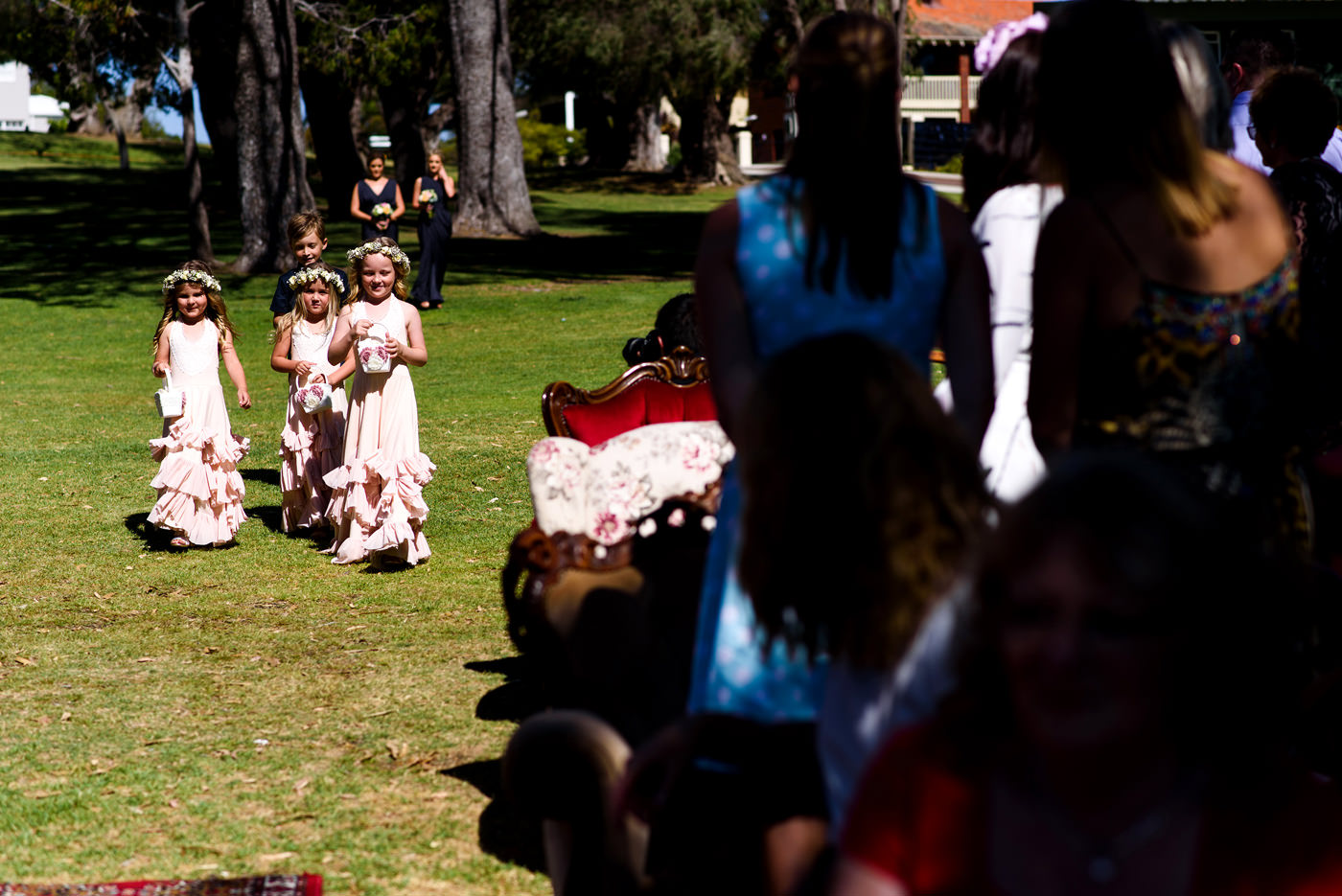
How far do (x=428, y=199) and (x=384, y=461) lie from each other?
1343 centimetres

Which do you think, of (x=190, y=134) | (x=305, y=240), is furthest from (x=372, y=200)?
(x=305, y=240)

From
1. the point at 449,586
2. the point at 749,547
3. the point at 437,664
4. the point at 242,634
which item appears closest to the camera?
the point at 749,547

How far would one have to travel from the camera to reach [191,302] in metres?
9.46

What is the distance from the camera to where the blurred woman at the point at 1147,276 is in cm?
317

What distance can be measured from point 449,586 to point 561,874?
194 inches

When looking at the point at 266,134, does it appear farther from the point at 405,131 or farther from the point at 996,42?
the point at 996,42

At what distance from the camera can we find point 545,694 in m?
4.68

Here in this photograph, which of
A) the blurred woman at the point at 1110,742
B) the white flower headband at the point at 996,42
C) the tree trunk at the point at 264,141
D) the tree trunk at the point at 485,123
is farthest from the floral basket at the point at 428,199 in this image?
the blurred woman at the point at 1110,742

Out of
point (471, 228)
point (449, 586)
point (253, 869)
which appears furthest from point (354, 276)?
point (471, 228)

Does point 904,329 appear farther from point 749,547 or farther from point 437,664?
point 437,664

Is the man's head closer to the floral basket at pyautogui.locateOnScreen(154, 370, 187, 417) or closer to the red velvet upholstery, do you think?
the red velvet upholstery

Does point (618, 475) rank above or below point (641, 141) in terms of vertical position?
below

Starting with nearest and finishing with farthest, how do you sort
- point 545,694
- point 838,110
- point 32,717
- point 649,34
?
point 838,110, point 545,694, point 32,717, point 649,34

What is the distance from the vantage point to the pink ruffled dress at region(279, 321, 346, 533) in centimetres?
973
